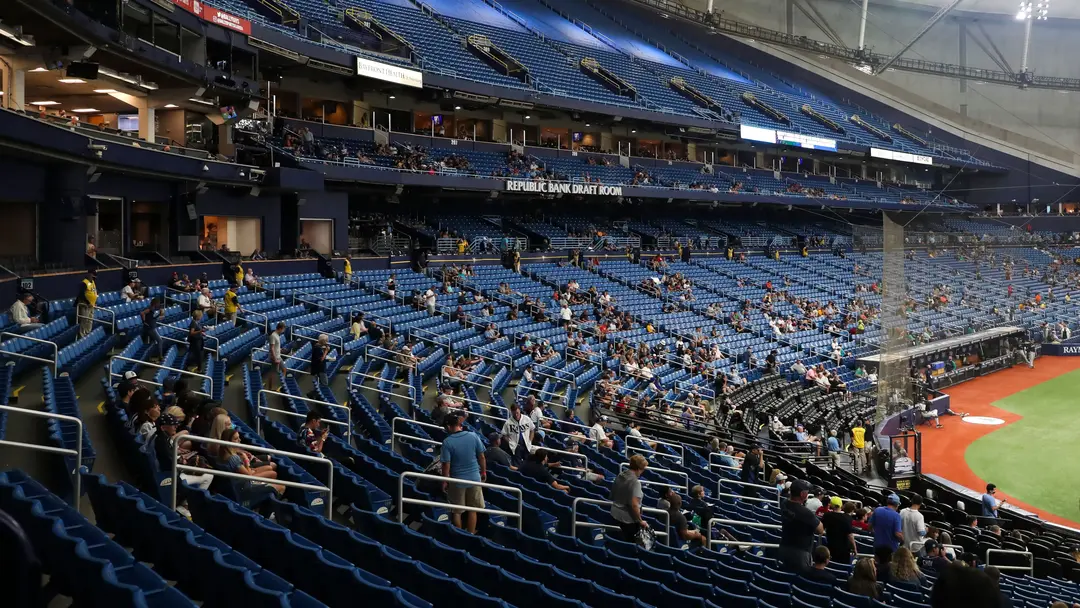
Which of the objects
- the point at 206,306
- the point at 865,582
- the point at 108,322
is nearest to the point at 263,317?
the point at 206,306

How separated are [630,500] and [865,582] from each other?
217cm

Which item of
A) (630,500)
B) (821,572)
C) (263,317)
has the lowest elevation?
(821,572)

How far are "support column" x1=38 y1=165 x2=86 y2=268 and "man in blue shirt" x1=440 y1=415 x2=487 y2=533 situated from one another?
13.7m

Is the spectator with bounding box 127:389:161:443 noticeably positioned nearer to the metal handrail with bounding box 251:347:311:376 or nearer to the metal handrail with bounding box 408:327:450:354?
the metal handrail with bounding box 251:347:311:376

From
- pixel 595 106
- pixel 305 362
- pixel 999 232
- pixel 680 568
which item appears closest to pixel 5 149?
pixel 305 362

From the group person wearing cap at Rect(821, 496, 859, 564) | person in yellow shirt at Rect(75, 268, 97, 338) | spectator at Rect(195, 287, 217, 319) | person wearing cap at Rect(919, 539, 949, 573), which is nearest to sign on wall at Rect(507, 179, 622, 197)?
spectator at Rect(195, 287, 217, 319)

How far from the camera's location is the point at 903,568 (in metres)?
8.82

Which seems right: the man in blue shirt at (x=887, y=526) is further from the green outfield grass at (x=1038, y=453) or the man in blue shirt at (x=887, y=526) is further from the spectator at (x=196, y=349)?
the green outfield grass at (x=1038, y=453)

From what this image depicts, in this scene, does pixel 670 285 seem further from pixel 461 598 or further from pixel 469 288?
pixel 461 598

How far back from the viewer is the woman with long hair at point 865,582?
755cm

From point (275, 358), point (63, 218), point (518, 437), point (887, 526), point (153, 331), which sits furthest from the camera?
point (63, 218)

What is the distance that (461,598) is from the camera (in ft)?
16.8

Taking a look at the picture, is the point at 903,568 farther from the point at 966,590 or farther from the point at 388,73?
the point at 388,73

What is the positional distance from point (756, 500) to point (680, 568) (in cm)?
614
